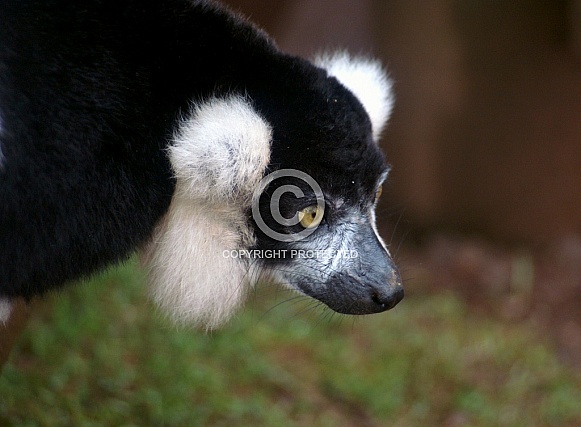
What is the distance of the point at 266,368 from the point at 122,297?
1.03 meters

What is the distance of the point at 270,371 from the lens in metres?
4.17

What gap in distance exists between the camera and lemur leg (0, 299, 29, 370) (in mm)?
2412

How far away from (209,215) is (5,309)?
0.74 meters

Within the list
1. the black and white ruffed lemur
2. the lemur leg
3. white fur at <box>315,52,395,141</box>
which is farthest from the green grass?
white fur at <box>315,52,395,141</box>

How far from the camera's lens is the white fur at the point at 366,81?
9.99 ft

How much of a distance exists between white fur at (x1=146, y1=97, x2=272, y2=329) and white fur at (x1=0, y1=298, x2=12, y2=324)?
516 millimetres

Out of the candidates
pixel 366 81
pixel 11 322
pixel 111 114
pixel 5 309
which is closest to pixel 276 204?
pixel 111 114

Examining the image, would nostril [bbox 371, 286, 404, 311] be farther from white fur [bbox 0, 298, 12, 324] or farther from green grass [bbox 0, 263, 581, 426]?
white fur [bbox 0, 298, 12, 324]

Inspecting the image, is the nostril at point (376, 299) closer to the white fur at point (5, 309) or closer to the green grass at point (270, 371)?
the green grass at point (270, 371)

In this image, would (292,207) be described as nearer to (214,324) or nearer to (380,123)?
(214,324)

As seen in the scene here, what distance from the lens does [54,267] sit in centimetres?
224

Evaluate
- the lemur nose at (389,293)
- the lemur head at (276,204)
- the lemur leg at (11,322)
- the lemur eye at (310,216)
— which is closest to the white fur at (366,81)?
the lemur head at (276,204)

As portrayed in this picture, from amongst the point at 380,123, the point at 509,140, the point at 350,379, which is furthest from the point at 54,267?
the point at 509,140

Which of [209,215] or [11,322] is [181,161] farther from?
[11,322]
